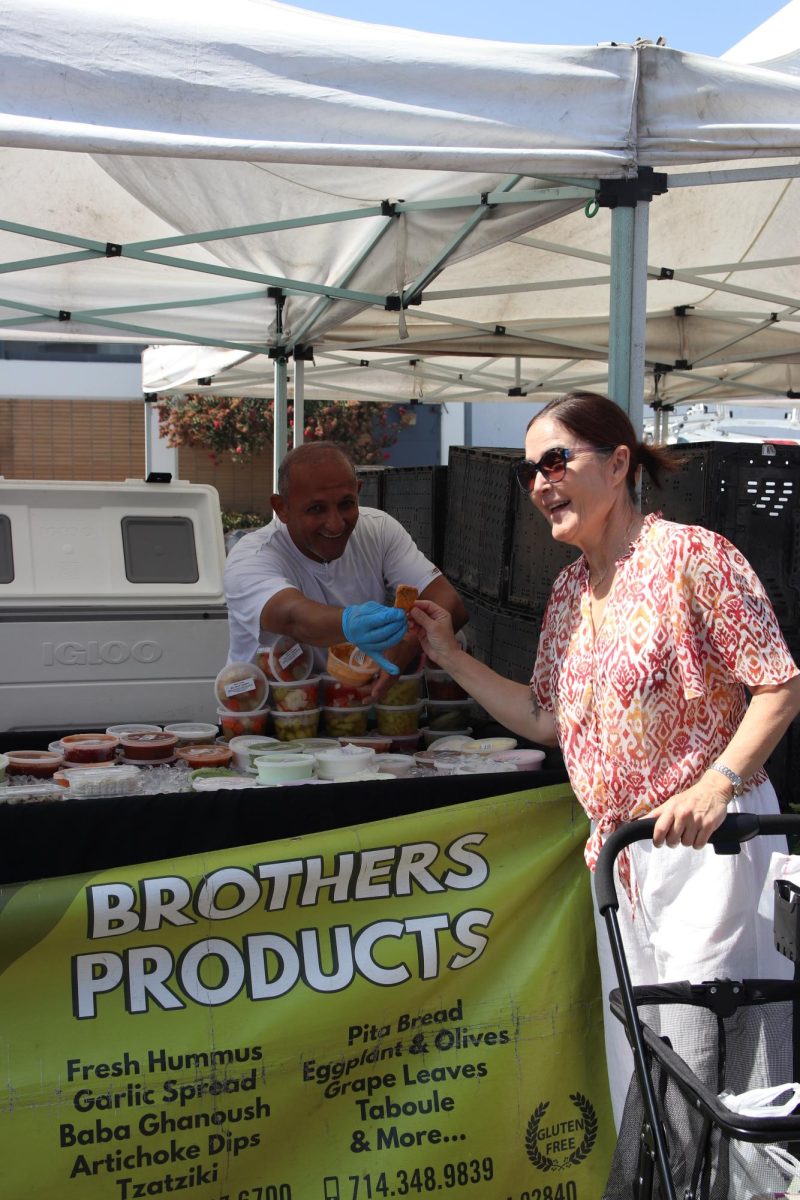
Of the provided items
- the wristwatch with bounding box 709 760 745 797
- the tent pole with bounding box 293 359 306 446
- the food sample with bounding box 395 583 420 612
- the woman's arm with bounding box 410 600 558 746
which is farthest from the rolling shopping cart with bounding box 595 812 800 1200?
the tent pole with bounding box 293 359 306 446

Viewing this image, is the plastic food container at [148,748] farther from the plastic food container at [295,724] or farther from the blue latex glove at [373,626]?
the blue latex glove at [373,626]

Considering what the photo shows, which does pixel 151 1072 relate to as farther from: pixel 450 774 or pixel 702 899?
pixel 702 899

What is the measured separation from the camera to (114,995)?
8.61ft

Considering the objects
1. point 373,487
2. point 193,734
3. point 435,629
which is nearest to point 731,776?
point 435,629

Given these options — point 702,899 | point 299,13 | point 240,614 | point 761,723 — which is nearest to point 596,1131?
point 702,899

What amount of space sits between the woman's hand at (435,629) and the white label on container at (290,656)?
57 centimetres

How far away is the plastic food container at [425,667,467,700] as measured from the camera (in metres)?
3.78

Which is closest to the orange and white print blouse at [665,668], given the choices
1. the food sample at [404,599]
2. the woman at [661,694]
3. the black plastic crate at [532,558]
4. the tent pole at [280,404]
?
the woman at [661,694]

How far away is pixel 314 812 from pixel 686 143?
197 cm

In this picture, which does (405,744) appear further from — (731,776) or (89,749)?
(731,776)

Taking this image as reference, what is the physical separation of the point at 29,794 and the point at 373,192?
3.02 meters

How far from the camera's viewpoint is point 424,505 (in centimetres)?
652

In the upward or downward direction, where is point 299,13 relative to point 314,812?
upward

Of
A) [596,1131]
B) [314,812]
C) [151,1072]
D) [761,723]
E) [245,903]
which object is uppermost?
[761,723]
